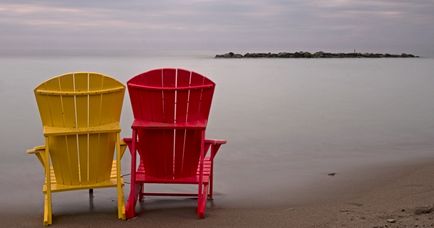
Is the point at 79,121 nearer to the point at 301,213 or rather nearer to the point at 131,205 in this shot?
the point at 131,205

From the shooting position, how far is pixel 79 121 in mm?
5191

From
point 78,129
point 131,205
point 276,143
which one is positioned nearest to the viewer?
point 78,129

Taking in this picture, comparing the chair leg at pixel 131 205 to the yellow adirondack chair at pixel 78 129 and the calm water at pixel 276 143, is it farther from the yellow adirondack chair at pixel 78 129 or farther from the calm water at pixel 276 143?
the calm water at pixel 276 143

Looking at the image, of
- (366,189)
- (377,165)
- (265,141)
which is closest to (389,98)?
(265,141)

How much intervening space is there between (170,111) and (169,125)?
14 cm

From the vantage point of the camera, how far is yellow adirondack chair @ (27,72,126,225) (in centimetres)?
512

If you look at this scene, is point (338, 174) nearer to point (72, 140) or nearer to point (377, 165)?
point (377, 165)

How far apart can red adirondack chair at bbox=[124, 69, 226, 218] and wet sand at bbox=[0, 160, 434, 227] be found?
226 millimetres

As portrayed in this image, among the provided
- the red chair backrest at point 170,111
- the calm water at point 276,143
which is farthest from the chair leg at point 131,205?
the calm water at point 276,143

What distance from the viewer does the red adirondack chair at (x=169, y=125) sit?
17.3 ft

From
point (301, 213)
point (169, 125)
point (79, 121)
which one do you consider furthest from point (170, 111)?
point (301, 213)

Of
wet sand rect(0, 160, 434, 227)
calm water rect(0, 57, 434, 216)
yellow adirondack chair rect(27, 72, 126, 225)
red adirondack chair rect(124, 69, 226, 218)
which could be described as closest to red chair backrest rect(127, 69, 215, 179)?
red adirondack chair rect(124, 69, 226, 218)

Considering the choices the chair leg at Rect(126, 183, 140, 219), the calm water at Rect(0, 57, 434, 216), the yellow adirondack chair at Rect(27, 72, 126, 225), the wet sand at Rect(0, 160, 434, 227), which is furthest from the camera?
the calm water at Rect(0, 57, 434, 216)

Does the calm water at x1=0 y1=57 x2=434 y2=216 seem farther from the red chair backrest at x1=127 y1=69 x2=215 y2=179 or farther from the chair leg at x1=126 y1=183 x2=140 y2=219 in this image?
the red chair backrest at x1=127 y1=69 x2=215 y2=179
